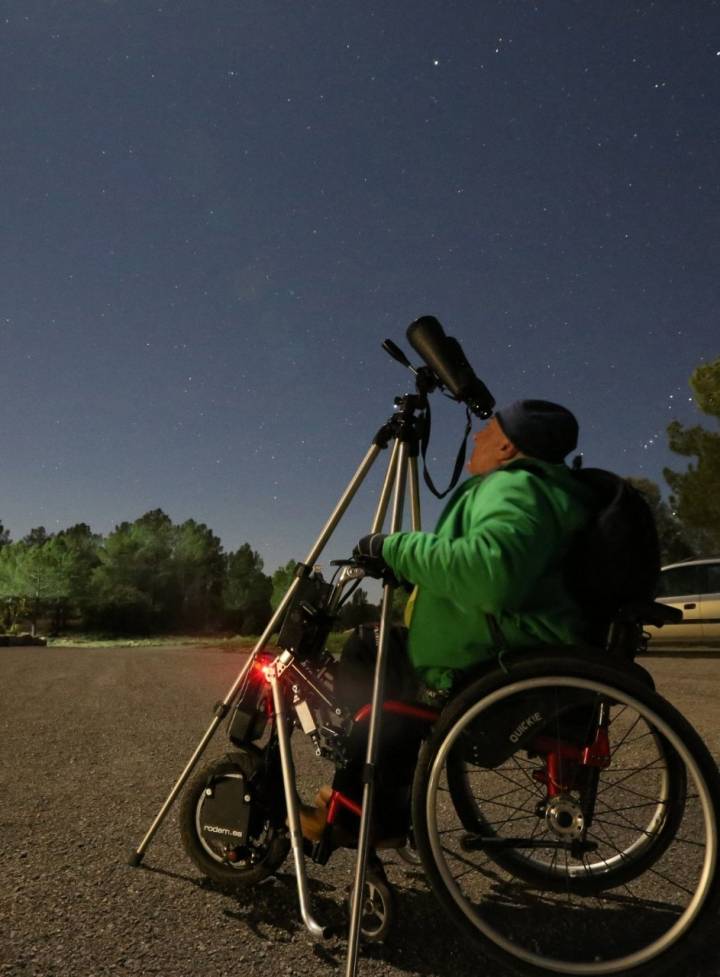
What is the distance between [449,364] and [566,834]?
155 centimetres

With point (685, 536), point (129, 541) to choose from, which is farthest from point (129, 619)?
point (685, 536)

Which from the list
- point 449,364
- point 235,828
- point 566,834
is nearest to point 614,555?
point 566,834

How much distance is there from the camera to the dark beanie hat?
234 centimetres

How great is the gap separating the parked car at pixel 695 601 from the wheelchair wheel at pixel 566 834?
36.9 feet

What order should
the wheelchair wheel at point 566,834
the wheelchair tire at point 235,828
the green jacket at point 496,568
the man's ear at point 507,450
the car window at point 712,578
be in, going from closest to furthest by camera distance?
the wheelchair wheel at point 566,834 < the green jacket at point 496,568 < the man's ear at point 507,450 < the wheelchair tire at point 235,828 < the car window at point 712,578

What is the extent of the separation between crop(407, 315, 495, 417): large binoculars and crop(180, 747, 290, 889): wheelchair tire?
4.93 feet

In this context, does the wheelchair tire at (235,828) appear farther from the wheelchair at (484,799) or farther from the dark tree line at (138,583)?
the dark tree line at (138,583)

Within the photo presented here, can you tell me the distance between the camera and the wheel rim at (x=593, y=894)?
6.44 ft

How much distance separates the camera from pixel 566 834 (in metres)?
2.15

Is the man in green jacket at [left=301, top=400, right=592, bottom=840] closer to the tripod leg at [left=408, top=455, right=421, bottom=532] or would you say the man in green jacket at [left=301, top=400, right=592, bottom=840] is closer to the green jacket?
the green jacket

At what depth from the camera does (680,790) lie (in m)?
2.11

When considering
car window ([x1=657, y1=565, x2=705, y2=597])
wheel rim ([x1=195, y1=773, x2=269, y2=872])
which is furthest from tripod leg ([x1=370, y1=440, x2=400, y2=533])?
car window ([x1=657, y1=565, x2=705, y2=597])

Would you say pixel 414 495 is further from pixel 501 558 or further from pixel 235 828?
pixel 235 828

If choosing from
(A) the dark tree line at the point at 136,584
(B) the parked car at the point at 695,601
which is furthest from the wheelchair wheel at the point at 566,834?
(A) the dark tree line at the point at 136,584
